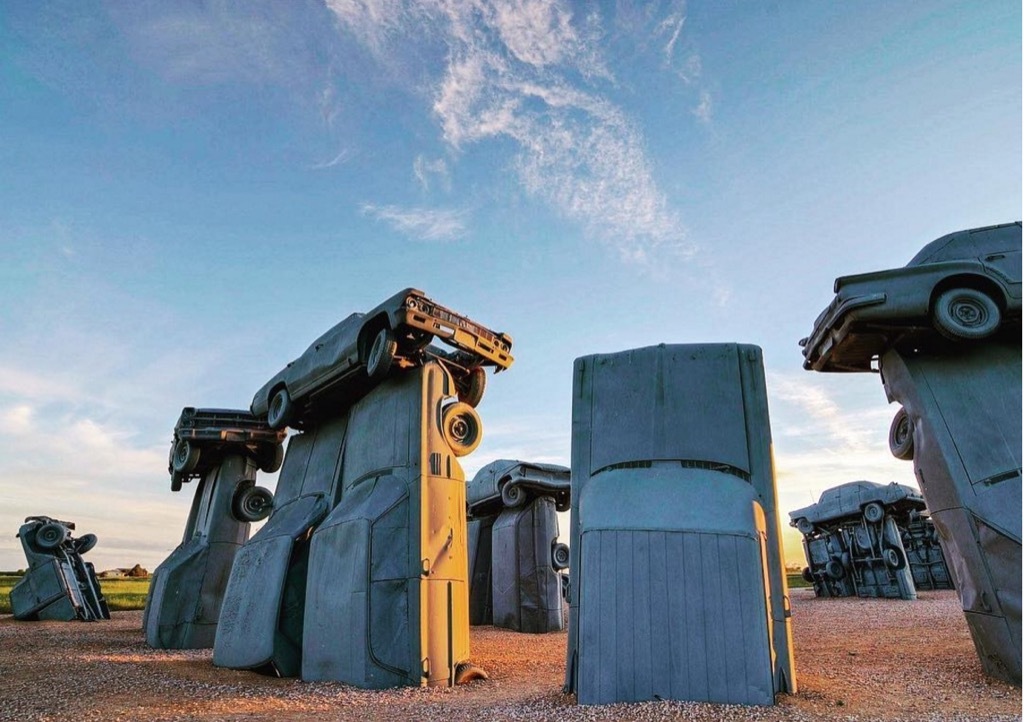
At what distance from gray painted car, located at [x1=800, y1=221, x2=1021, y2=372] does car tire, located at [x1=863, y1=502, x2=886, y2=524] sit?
1928 centimetres

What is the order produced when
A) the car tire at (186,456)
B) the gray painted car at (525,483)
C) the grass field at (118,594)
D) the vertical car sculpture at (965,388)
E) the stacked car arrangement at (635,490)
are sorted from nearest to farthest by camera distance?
the stacked car arrangement at (635,490), the vertical car sculpture at (965,388), the car tire at (186,456), the gray painted car at (525,483), the grass field at (118,594)

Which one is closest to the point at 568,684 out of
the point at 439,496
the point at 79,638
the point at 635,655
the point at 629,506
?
the point at 635,655

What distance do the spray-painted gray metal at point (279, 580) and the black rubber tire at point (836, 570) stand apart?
75.3 feet

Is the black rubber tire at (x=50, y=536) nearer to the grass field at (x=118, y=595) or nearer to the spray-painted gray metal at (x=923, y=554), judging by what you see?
the grass field at (x=118, y=595)

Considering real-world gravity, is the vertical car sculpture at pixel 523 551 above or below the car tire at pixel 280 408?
below

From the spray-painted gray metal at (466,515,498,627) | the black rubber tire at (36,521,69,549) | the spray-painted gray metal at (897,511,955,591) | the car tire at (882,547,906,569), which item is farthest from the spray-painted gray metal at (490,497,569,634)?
the spray-painted gray metal at (897,511,955,591)

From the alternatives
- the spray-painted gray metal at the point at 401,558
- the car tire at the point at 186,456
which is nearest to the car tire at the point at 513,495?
the car tire at the point at 186,456

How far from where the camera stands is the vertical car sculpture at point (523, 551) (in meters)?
19.1

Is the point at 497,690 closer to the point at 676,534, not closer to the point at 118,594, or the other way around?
the point at 676,534

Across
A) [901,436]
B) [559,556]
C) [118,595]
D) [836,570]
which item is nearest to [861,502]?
[836,570]

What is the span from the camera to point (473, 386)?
1212 cm

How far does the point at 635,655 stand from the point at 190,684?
669 centimetres

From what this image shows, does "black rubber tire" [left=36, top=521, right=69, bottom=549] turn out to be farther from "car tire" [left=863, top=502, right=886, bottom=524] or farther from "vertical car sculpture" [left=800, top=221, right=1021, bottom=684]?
"car tire" [left=863, top=502, right=886, bottom=524]

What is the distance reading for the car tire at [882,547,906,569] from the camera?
80.2ft
